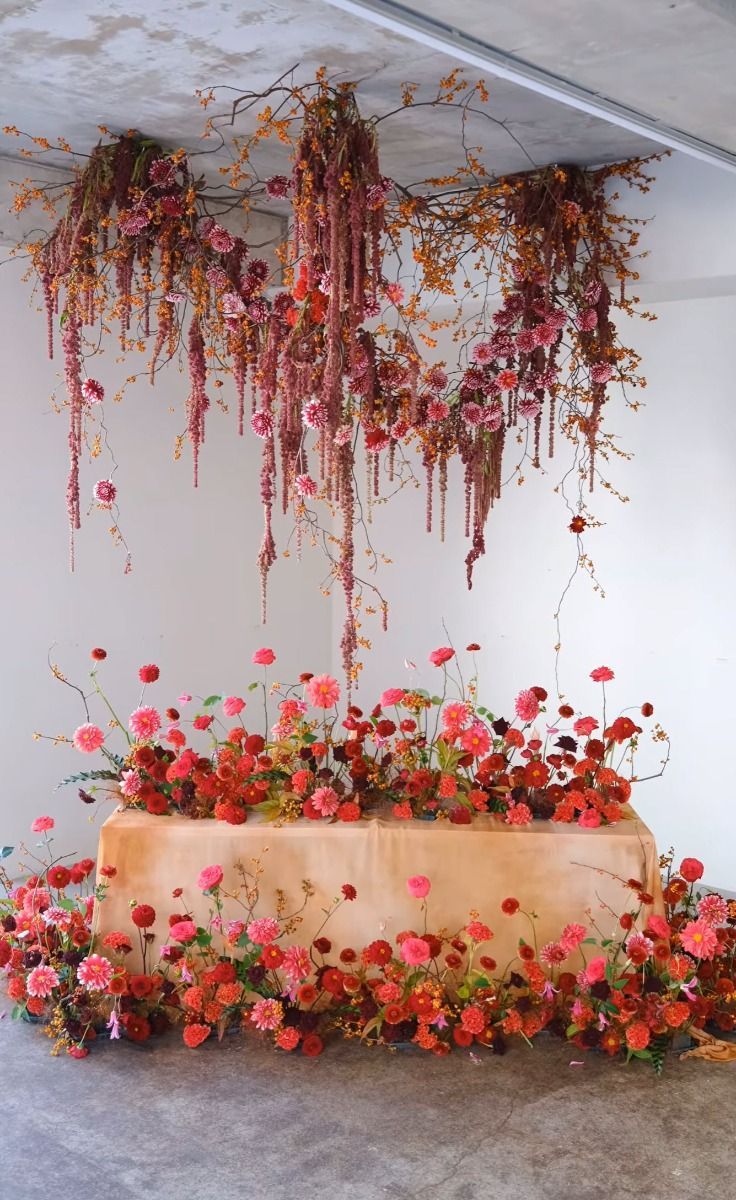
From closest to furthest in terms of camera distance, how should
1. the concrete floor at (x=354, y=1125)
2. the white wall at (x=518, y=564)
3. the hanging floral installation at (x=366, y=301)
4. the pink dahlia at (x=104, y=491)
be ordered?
the concrete floor at (x=354, y=1125) → the hanging floral installation at (x=366, y=301) → the pink dahlia at (x=104, y=491) → the white wall at (x=518, y=564)

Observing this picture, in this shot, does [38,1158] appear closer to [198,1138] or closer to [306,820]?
[198,1138]

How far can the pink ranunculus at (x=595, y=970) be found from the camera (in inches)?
135

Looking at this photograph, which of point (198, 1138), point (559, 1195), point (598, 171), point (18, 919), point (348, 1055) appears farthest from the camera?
point (598, 171)

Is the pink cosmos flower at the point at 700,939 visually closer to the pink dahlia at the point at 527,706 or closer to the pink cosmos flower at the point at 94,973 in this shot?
the pink dahlia at the point at 527,706

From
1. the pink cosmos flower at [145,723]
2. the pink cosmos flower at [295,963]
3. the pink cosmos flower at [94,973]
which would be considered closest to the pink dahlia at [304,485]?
the pink cosmos flower at [145,723]

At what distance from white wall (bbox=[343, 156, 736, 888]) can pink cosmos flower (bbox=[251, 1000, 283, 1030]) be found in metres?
2.53

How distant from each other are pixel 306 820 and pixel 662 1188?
1449 millimetres

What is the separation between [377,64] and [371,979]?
289 centimetres

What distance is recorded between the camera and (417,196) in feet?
17.1

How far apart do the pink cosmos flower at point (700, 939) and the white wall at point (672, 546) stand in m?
1.94

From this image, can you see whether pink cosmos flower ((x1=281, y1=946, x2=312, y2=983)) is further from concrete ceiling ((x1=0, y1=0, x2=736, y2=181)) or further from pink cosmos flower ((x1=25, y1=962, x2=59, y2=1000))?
concrete ceiling ((x1=0, y1=0, x2=736, y2=181))

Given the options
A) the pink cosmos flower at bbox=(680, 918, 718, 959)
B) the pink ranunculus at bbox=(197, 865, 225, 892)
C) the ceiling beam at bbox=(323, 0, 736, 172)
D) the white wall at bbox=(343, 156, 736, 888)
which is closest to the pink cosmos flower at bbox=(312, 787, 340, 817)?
the pink ranunculus at bbox=(197, 865, 225, 892)

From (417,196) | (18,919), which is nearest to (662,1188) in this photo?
(18,919)

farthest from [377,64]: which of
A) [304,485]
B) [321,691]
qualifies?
[321,691]
